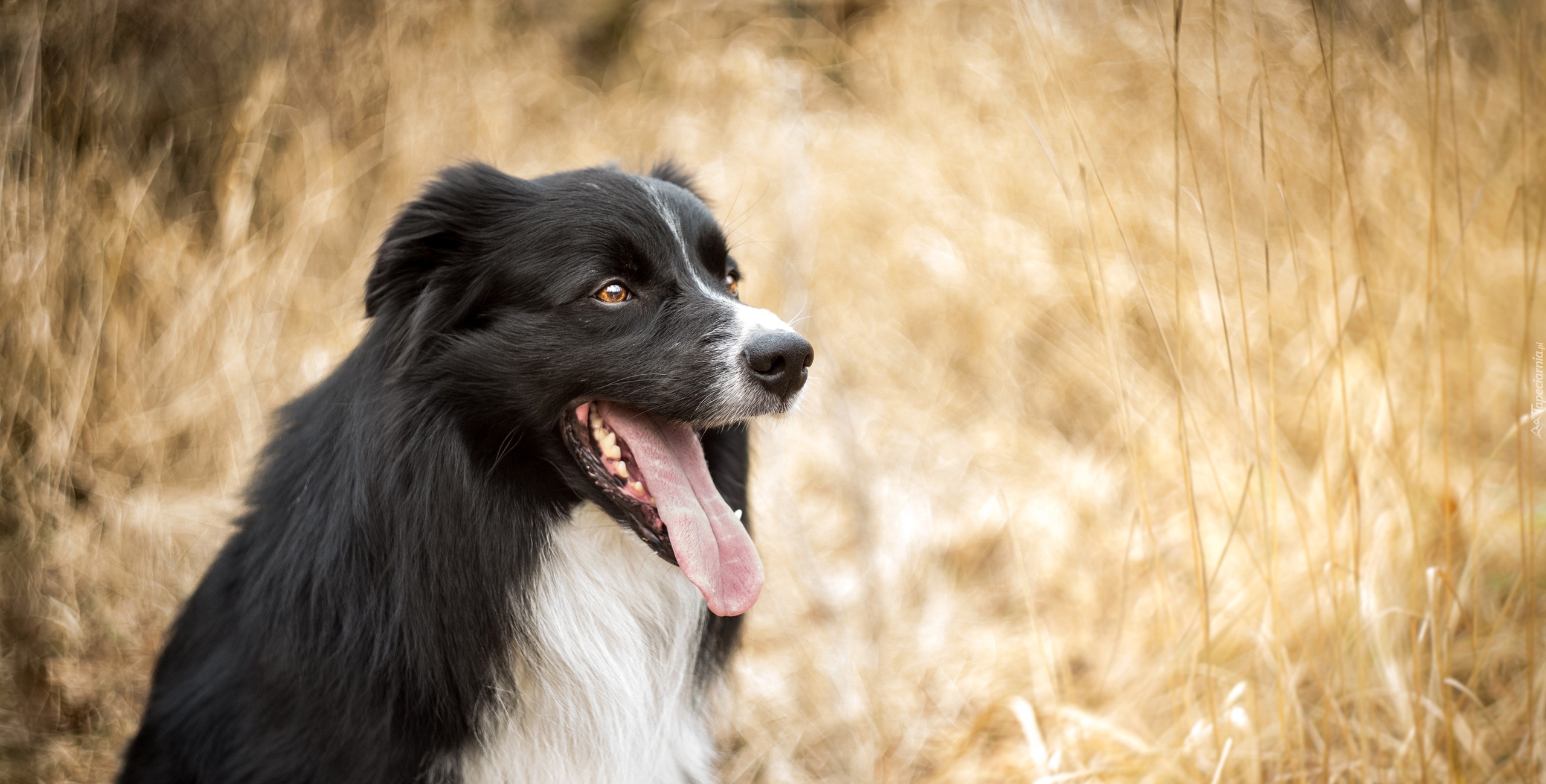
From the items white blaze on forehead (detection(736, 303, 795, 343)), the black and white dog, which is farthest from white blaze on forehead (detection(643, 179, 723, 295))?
white blaze on forehead (detection(736, 303, 795, 343))

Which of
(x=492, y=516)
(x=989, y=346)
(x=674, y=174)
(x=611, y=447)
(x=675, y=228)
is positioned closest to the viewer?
(x=492, y=516)

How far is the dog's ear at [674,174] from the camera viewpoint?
112 inches

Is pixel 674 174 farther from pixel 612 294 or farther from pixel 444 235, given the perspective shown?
pixel 444 235

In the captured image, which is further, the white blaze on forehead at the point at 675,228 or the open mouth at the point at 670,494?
the white blaze on forehead at the point at 675,228

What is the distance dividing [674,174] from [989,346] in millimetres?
2987

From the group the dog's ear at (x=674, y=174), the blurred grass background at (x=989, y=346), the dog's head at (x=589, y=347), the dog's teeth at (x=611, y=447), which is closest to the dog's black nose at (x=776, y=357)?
the dog's head at (x=589, y=347)

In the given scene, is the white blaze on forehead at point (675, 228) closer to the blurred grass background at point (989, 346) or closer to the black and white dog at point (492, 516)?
the black and white dog at point (492, 516)

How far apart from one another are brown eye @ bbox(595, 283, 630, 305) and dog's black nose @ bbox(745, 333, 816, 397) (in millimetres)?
349

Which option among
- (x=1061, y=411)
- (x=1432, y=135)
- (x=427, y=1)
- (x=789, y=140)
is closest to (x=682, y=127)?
(x=427, y=1)

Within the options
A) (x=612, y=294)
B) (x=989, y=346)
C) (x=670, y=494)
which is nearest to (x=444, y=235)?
(x=612, y=294)

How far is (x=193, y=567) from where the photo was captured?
4.23 meters

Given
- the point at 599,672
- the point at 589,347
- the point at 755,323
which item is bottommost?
the point at 599,672

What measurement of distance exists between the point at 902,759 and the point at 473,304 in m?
2.26

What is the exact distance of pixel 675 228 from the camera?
2.36 metres
